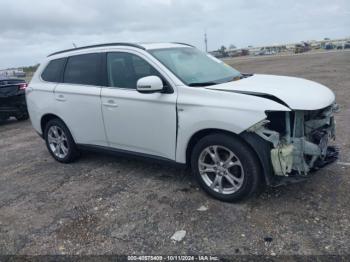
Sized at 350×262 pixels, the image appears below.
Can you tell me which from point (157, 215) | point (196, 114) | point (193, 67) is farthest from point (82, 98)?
point (157, 215)

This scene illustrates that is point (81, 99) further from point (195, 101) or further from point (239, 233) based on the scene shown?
point (239, 233)

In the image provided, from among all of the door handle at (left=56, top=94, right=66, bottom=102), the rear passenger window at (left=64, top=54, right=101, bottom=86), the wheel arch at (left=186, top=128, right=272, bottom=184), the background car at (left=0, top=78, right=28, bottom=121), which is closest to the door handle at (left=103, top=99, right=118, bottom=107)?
the rear passenger window at (left=64, top=54, right=101, bottom=86)

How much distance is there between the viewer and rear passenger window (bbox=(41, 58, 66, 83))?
5.66m

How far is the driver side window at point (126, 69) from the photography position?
4.50 meters

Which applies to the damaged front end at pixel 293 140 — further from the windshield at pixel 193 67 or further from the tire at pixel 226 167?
the windshield at pixel 193 67

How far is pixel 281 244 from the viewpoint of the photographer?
320 centimetres

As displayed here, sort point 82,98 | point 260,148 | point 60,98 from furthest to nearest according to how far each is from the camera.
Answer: point 60,98, point 82,98, point 260,148

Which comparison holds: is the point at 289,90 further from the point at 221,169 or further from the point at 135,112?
the point at 135,112

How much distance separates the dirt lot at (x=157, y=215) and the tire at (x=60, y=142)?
42 cm

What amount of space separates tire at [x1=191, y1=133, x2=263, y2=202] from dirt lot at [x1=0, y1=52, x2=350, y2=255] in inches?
6.7

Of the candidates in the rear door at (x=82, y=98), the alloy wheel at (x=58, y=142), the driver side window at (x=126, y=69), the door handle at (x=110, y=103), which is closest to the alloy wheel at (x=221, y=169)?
the driver side window at (x=126, y=69)

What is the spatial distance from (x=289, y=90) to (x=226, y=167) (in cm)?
107

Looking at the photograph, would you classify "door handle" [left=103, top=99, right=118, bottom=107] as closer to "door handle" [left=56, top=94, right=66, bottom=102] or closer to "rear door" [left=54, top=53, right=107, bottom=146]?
"rear door" [left=54, top=53, right=107, bottom=146]

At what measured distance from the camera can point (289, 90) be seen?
3.79 meters
